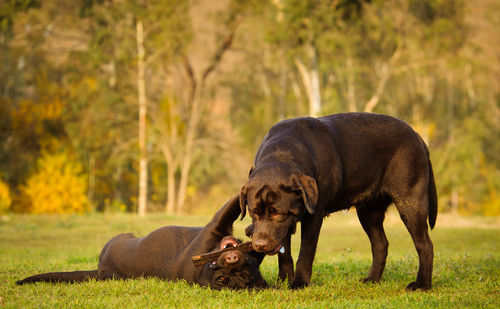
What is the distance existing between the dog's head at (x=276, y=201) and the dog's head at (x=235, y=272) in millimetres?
444

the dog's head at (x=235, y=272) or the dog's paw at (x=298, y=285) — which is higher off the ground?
the dog's head at (x=235, y=272)

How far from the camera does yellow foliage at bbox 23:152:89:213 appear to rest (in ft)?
115

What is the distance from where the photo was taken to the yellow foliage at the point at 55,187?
35.1 m

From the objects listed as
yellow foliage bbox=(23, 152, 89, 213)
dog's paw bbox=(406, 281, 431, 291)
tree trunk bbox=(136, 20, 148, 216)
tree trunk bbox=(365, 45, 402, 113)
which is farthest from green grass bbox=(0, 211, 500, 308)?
yellow foliage bbox=(23, 152, 89, 213)

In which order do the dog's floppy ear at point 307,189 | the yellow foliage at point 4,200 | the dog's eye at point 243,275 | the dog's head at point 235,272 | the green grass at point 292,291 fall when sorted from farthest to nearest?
1. the yellow foliage at point 4,200
2. the dog's eye at point 243,275
3. the dog's head at point 235,272
4. the dog's floppy ear at point 307,189
5. the green grass at point 292,291

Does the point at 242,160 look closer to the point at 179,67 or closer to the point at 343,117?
the point at 179,67

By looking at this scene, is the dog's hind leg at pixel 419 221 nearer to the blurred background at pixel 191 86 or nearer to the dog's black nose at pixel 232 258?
the dog's black nose at pixel 232 258

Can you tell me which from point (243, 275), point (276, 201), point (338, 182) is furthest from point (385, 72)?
point (276, 201)

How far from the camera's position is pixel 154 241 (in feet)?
21.6

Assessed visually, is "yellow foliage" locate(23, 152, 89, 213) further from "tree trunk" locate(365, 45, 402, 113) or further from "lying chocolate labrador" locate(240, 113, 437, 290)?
"lying chocolate labrador" locate(240, 113, 437, 290)

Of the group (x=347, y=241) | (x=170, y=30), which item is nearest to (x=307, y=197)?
(x=347, y=241)

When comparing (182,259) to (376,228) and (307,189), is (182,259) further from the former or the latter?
(376,228)

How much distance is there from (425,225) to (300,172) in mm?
1814

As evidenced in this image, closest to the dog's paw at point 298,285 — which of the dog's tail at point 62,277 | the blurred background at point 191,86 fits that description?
the dog's tail at point 62,277
